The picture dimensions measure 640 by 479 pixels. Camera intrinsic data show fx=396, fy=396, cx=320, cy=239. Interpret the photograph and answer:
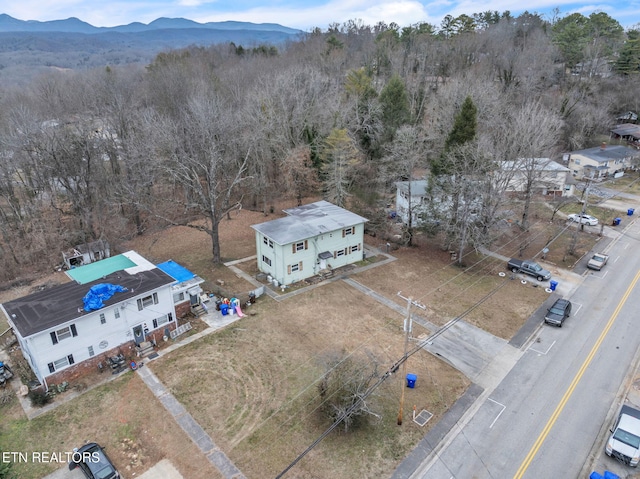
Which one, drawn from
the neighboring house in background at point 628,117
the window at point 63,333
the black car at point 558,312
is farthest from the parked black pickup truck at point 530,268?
the neighboring house in background at point 628,117

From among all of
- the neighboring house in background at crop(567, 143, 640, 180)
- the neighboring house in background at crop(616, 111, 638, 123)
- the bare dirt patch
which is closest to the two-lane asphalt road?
the bare dirt patch

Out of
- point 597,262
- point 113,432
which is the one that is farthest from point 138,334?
point 597,262

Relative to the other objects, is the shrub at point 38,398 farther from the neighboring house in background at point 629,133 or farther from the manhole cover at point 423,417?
the neighboring house in background at point 629,133

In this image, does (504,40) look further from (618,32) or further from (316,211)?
(316,211)

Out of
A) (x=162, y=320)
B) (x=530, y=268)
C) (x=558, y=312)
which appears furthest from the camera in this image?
(x=530, y=268)

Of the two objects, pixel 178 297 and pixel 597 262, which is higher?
pixel 178 297

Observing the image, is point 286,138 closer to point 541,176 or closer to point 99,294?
point 541,176
